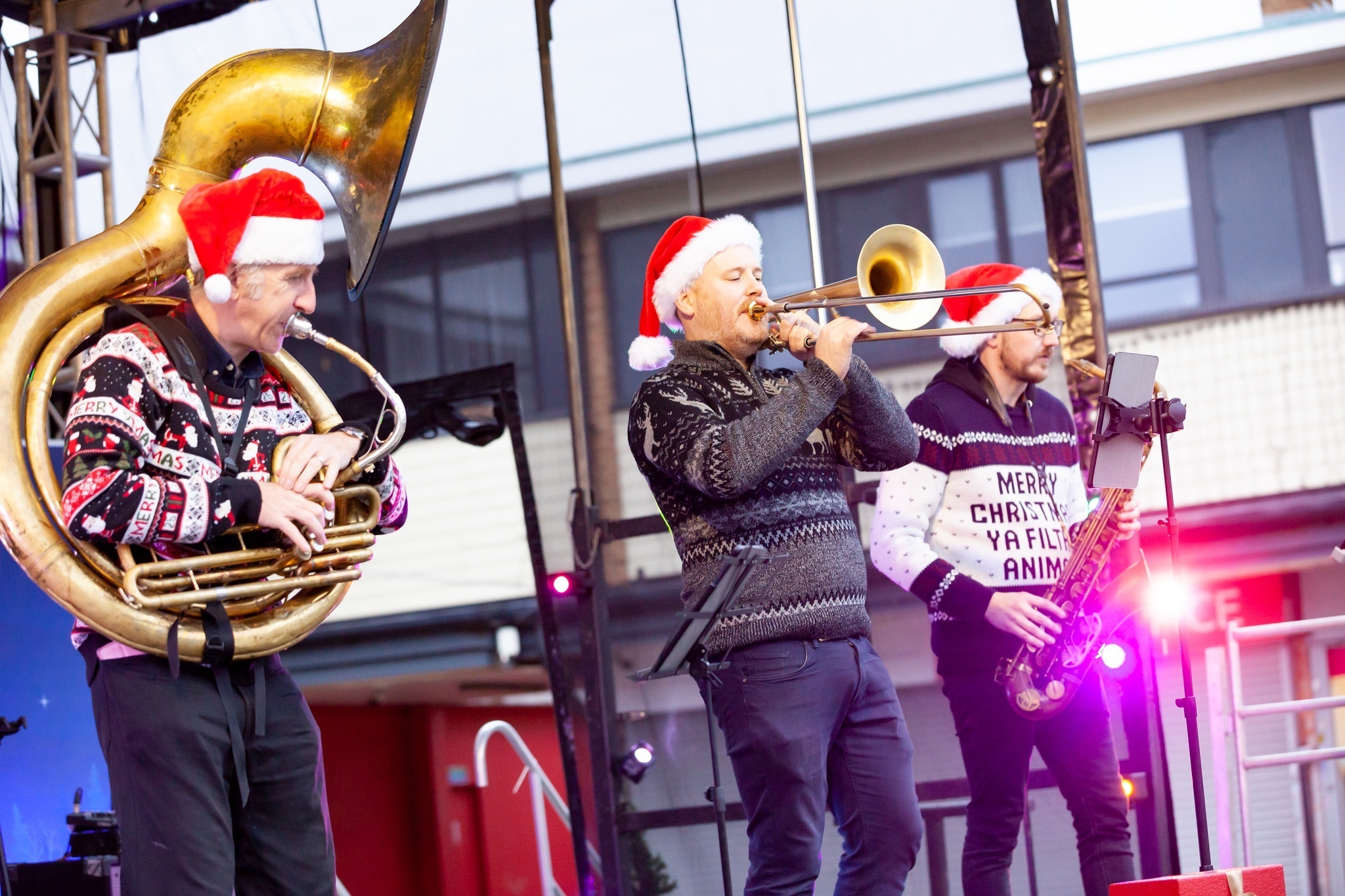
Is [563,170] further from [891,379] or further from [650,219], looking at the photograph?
[891,379]

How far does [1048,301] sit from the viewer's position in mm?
3338

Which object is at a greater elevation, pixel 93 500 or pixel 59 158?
pixel 59 158

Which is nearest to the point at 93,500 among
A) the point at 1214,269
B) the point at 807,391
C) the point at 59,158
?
the point at 807,391

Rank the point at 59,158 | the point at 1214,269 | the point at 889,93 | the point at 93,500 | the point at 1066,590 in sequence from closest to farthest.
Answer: the point at 93,500
the point at 1066,590
the point at 889,93
the point at 59,158
the point at 1214,269

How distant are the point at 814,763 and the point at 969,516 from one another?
3.39 ft

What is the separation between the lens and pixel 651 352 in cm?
296

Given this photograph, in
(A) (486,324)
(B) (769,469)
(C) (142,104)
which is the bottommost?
(B) (769,469)

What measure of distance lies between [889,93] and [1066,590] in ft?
6.13

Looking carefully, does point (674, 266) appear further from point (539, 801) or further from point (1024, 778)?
point (539, 801)

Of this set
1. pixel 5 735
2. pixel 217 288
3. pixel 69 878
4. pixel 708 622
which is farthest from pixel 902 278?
pixel 69 878

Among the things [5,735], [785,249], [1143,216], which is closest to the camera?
[5,735]

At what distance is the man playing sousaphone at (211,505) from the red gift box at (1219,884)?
1.58 metres

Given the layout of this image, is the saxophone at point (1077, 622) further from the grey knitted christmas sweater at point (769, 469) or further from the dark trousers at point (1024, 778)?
the grey knitted christmas sweater at point (769, 469)

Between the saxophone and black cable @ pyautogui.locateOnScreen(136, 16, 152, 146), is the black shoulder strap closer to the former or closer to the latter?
the saxophone
